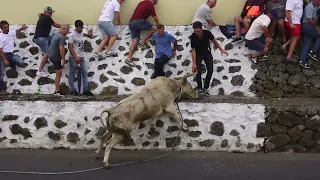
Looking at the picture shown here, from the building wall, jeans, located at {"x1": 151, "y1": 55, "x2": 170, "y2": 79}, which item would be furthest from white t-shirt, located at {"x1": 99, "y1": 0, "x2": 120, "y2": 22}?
jeans, located at {"x1": 151, "y1": 55, "x2": 170, "y2": 79}

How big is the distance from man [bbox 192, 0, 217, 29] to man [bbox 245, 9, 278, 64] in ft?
3.40

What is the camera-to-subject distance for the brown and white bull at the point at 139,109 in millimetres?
7984

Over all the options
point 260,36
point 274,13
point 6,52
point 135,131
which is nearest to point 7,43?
point 6,52

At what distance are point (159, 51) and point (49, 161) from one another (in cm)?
349

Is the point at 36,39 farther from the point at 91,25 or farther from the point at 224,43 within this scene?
the point at 224,43

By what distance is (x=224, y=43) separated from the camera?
10.3 meters

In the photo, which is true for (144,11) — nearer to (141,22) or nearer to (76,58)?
(141,22)

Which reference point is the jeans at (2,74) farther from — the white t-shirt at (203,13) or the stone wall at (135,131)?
the white t-shirt at (203,13)

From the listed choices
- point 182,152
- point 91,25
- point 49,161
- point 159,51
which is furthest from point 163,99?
point 91,25

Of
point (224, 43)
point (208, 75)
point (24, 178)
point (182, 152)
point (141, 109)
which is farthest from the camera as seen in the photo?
point (224, 43)

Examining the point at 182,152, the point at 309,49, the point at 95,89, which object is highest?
the point at 309,49

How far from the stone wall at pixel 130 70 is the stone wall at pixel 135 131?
1.13 m

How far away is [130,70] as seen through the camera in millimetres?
10195

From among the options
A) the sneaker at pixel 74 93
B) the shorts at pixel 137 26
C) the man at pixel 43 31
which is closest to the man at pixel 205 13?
the shorts at pixel 137 26
